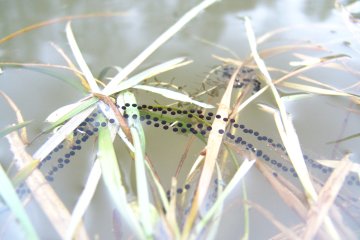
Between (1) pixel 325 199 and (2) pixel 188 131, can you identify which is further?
(2) pixel 188 131

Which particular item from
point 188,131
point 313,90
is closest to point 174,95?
point 188,131

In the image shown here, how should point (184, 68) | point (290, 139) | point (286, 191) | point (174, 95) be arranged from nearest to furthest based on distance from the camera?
point (286, 191) < point (290, 139) < point (174, 95) < point (184, 68)

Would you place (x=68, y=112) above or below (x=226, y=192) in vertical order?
above

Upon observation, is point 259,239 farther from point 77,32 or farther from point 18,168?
point 77,32

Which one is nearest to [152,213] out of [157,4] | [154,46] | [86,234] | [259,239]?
[86,234]

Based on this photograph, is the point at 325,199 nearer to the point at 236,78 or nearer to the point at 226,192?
the point at 226,192

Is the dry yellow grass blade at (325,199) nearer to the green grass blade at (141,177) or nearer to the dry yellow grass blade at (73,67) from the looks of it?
the green grass blade at (141,177)

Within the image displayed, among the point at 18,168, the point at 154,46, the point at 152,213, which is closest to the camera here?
the point at 152,213

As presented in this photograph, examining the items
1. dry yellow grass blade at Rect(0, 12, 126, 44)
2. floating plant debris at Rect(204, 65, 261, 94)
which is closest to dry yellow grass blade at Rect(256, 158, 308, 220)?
floating plant debris at Rect(204, 65, 261, 94)
